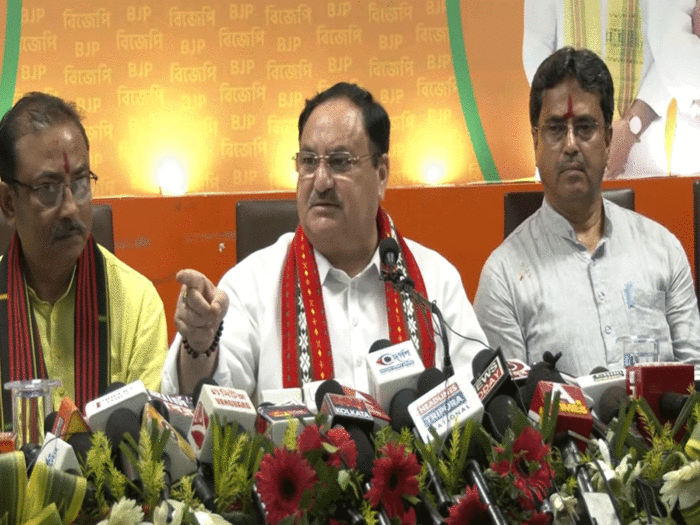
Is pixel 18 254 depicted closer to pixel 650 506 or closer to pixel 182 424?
pixel 182 424

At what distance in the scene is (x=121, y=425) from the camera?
4.37 feet

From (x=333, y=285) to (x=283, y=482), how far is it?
125cm

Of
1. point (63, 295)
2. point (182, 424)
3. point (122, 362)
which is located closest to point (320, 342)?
point (122, 362)

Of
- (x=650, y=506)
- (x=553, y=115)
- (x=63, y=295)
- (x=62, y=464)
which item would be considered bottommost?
(x=650, y=506)

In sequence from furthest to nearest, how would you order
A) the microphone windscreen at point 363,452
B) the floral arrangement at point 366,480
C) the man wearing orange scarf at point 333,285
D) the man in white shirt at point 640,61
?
the man in white shirt at point 640,61 → the man wearing orange scarf at point 333,285 → the microphone windscreen at point 363,452 → the floral arrangement at point 366,480

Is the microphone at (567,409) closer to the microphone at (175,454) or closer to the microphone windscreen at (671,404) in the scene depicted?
the microphone windscreen at (671,404)

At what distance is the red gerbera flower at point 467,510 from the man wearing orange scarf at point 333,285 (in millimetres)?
1049

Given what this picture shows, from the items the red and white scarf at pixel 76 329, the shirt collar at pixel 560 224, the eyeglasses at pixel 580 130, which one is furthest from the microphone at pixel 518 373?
the eyeglasses at pixel 580 130

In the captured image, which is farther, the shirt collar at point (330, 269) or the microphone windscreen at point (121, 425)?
the shirt collar at point (330, 269)

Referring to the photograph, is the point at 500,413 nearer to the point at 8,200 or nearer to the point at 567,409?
the point at 567,409

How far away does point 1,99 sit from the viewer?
5215 mm

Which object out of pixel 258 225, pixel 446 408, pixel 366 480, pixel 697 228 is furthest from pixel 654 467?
pixel 697 228

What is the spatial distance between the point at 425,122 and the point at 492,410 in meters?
4.29

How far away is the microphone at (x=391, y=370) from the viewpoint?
1.54 m
